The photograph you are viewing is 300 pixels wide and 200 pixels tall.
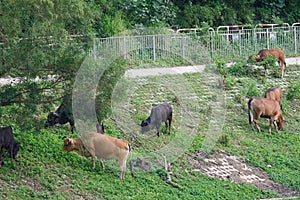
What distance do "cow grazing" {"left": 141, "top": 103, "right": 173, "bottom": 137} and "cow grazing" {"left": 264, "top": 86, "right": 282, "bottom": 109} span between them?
13.2 ft

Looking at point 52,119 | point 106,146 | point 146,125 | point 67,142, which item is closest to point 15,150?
point 67,142

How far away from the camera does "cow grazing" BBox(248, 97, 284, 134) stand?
68.2ft

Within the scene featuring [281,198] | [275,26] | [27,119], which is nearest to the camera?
[27,119]

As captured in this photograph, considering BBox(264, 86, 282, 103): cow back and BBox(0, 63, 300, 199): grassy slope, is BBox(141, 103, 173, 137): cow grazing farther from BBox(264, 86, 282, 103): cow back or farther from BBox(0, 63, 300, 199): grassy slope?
BBox(264, 86, 282, 103): cow back

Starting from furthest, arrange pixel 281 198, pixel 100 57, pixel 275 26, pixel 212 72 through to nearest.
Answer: pixel 275 26 < pixel 212 72 < pixel 281 198 < pixel 100 57

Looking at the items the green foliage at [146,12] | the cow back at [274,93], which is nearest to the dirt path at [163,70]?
the cow back at [274,93]

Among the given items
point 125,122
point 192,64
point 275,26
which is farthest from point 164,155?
point 275,26

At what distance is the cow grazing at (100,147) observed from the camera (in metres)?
16.2

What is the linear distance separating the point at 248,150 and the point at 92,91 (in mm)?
5842

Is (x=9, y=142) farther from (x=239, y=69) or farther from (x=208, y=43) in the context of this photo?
(x=208, y=43)

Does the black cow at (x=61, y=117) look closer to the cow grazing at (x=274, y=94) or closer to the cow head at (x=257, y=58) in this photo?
the cow grazing at (x=274, y=94)

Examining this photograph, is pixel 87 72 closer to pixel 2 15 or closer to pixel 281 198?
pixel 2 15

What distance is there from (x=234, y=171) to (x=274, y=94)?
484cm

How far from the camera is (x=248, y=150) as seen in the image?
63.3ft
